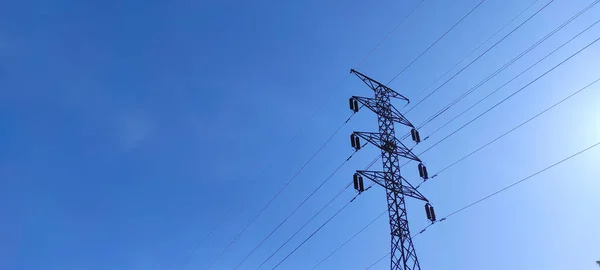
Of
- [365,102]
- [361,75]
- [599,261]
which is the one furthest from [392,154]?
[599,261]

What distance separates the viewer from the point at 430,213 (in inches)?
1155

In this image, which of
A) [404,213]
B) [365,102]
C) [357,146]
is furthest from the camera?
[365,102]

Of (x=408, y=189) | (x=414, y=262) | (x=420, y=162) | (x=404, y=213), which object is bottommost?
(x=414, y=262)

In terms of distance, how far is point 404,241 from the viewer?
26.7 metres

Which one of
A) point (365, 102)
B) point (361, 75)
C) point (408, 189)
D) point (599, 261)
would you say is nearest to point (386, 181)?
point (408, 189)

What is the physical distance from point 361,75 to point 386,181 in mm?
8200

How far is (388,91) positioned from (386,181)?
25.4ft

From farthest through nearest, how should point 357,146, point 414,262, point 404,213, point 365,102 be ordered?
1. point 365,102
2. point 357,146
3. point 404,213
4. point 414,262

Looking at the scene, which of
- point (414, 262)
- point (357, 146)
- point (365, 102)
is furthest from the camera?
point (365, 102)

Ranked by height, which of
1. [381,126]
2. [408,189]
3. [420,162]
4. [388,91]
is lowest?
[408,189]

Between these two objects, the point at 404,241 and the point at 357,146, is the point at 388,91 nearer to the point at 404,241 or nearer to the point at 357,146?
the point at 357,146

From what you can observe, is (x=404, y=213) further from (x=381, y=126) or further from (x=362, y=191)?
(x=381, y=126)

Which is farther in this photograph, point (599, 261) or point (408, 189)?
point (599, 261)

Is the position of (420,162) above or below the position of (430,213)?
above
